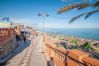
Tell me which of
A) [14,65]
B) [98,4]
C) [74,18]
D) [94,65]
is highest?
[98,4]

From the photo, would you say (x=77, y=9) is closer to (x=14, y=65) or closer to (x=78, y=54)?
(x=78, y=54)

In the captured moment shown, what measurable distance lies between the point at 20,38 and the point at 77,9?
3425 cm

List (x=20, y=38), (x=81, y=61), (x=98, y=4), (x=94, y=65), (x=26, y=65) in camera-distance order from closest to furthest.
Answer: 1. (x=94, y=65)
2. (x=81, y=61)
3. (x=98, y=4)
4. (x=26, y=65)
5. (x=20, y=38)

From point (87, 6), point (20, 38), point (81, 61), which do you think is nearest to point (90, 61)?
point (81, 61)

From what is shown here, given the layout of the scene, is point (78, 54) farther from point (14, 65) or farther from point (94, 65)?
point (14, 65)

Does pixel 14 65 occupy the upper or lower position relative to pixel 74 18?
lower

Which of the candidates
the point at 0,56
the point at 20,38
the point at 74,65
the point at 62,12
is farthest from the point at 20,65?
the point at 20,38

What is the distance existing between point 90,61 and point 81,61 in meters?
0.54

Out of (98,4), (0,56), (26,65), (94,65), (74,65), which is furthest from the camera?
(0,56)

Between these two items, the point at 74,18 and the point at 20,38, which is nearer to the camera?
the point at 74,18

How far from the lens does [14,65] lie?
1382cm

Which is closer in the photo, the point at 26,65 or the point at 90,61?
the point at 90,61

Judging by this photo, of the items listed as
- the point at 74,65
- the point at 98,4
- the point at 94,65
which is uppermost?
the point at 98,4

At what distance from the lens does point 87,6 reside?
9.26 metres
